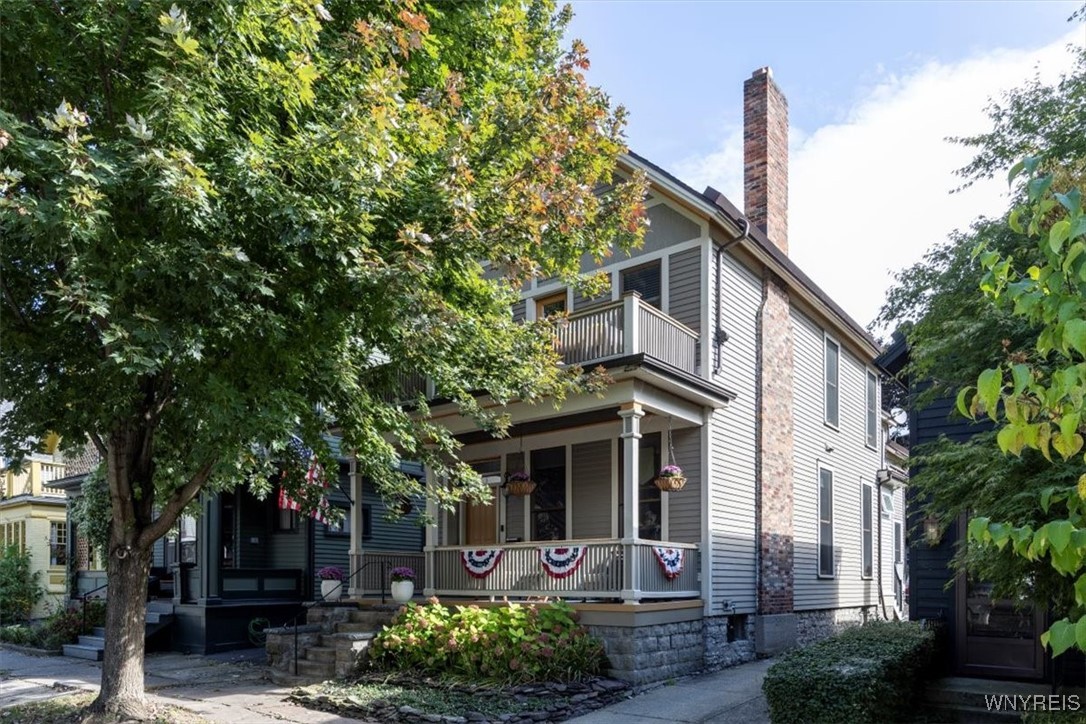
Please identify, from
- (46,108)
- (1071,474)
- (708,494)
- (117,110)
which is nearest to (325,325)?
(117,110)

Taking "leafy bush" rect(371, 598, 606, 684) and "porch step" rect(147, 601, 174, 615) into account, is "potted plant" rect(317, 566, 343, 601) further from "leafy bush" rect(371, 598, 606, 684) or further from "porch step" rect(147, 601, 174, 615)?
"porch step" rect(147, 601, 174, 615)

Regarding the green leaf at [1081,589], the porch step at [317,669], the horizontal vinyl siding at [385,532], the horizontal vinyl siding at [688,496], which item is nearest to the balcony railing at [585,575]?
the horizontal vinyl siding at [688,496]

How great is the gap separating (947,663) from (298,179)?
998cm

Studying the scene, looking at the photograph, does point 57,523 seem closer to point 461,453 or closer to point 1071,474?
point 461,453

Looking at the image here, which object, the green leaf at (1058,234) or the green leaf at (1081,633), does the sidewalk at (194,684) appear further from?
the green leaf at (1058,234)

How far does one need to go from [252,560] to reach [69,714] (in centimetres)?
956

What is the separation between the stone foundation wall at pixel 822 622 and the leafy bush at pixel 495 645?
569 centimetres

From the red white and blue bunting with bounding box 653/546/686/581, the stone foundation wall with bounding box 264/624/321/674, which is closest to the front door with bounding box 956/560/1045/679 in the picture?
the red white and blue bunting with bounding box 653/546/686/581

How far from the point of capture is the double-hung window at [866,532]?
2005 cm

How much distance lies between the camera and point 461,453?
16688 mm

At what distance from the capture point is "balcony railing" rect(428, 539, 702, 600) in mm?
12188

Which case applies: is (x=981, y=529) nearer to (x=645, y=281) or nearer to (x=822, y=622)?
(x=645, y=281)

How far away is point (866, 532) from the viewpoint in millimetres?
20469

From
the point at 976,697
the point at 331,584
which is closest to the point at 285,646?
the point at 331,584
